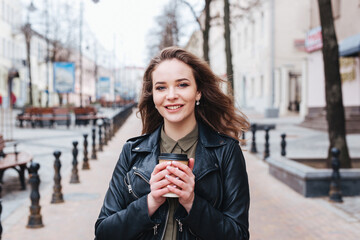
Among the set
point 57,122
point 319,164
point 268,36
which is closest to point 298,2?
point 268,36

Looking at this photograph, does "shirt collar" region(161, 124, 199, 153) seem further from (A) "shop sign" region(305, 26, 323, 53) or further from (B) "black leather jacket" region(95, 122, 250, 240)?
(A) "shop sign" region(305, 26, 323, 53)

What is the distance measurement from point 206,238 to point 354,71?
21412 mm

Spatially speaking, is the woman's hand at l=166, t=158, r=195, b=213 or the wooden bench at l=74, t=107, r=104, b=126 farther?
the wooden bench at l=74, t=107, r=104, b=126

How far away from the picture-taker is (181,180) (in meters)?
1.82

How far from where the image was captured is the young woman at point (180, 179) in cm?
195

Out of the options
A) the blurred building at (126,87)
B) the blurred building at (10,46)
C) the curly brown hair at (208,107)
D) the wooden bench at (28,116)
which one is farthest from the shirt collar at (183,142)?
the blurred building at (10,46)

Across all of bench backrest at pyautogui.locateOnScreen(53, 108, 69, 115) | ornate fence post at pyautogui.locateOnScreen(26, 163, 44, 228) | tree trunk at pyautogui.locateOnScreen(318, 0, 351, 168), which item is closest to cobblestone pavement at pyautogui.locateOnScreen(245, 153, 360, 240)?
tree trunk at pyautogui.locateOnScreen(318, 0, 351, 168)

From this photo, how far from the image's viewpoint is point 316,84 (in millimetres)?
27156

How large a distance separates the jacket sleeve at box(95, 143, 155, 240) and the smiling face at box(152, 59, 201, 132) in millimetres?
279

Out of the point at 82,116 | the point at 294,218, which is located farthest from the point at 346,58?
the point at 294,218

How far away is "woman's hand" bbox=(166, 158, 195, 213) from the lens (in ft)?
5.87

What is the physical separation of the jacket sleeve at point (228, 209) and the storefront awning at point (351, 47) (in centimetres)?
1833

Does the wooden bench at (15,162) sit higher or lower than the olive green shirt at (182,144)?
lower

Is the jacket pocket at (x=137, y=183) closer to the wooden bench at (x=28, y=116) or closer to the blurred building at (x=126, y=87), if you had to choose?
the wooden bench at (x=28, y=116)
